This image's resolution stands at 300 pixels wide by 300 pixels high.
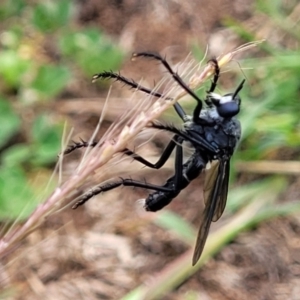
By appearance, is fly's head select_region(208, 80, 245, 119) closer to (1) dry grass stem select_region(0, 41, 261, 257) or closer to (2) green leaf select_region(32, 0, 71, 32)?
(1) dry grass stem select_region(0, 41, 261, 257)

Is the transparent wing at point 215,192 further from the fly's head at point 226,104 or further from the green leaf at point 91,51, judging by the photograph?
the green leaf at point 91,51

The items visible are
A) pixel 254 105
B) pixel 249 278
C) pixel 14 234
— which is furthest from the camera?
pixel 254 105

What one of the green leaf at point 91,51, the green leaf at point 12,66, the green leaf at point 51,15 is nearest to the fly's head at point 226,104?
the green leaf at point 91,51

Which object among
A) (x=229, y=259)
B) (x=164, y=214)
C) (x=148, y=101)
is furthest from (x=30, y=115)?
(x=148, y=101)

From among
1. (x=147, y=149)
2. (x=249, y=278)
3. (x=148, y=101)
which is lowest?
(x=249, y=278)

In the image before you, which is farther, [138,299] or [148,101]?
[138,299]

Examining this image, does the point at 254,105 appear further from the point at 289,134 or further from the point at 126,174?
the point at 126,174
